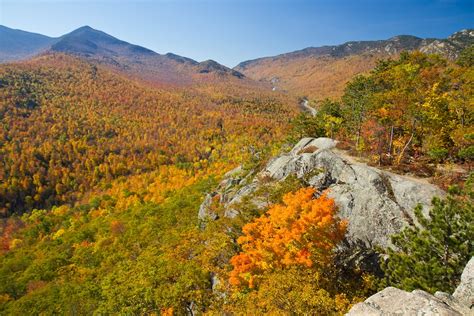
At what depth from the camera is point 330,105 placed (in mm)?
66562

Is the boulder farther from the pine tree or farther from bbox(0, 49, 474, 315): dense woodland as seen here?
the pine tree

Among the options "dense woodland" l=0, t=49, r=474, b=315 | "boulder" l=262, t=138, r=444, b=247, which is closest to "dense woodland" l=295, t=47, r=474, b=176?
"dense woodland" l=0, t=49, r=474, b=315

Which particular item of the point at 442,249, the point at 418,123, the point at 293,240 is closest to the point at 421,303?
the point at 442,249

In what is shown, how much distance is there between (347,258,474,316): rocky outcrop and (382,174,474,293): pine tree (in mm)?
3561

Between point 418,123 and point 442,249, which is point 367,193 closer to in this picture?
point 442,249

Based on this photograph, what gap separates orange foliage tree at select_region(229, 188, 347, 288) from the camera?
78.1 feet

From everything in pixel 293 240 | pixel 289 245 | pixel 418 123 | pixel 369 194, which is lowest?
pixel 289 245

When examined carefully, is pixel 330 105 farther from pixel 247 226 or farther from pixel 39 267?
pixel 39 267

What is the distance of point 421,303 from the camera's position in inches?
490

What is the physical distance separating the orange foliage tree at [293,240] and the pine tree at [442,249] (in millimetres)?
5944

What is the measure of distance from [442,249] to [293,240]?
9.58m

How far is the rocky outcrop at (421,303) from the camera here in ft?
39.9

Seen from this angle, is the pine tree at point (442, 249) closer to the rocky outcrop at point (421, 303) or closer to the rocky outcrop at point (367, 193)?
the rocky outcrop at point (421, 303)

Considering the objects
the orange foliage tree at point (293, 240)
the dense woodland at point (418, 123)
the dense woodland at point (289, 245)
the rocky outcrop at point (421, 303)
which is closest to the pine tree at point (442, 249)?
the dense woodland at point (289, 245)
